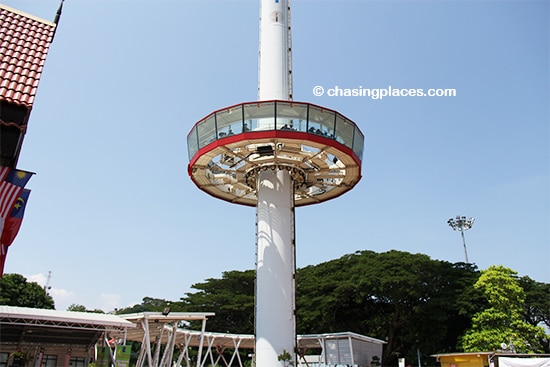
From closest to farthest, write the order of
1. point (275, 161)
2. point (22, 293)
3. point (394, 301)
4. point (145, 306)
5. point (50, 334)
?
point (275, 161) < point (50, 334) < point (394, 301) < point (22, 293) < point (145, 306)

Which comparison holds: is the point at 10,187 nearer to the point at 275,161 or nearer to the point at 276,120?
the point at 276,120

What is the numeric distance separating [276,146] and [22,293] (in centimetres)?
5810

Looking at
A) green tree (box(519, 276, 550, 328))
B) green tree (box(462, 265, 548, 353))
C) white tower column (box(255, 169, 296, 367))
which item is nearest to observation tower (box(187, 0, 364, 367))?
white tower column (box(255, 169, 296, 367))

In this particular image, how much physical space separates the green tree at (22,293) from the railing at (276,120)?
172ft

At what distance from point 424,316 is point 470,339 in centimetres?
593

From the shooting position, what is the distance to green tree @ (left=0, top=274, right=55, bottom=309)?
66.8 meters

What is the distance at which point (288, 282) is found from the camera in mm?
27797

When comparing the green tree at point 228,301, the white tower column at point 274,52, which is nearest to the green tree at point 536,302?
the green tree at point 228,301

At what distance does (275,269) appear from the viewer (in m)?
27.8

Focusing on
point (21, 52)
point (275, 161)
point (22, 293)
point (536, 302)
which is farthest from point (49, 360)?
point (22, 293)

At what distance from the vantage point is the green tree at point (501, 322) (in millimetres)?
40438

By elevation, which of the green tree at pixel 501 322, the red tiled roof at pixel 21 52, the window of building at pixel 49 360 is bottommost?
the window of building at pixel 49 360

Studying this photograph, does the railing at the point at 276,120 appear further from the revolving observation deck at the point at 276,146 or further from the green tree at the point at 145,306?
the green tree at the point at 145,306

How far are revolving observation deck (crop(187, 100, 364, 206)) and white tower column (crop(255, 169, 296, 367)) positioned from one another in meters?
1.52
